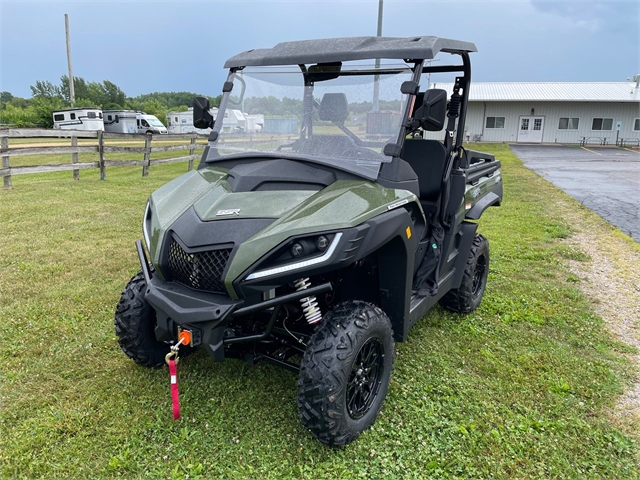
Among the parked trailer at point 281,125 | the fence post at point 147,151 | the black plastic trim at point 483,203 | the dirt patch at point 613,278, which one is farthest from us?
the fence post at point 147,151

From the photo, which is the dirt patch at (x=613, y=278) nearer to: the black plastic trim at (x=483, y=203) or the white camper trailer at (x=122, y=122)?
the black plastic trim at (x=483, y=203)

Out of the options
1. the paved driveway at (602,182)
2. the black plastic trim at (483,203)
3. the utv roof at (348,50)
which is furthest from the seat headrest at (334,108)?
the paved driveway at (602,182)

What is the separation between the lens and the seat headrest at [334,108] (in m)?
3.37

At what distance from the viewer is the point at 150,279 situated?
9.26ft

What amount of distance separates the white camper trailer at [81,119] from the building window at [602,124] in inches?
1369

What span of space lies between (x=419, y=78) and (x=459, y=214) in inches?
49.4

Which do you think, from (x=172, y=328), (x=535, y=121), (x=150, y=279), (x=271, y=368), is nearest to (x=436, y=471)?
(x=271, y=368)

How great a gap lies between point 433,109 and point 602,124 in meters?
36.7

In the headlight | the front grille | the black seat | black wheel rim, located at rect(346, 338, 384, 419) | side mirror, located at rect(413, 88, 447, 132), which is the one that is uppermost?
side mirror, located at rect(413, 88, 447, 132)

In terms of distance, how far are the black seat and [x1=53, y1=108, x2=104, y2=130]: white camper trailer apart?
3681 cm

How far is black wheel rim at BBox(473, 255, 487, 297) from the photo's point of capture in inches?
183

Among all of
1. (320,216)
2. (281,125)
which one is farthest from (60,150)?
(320,216)

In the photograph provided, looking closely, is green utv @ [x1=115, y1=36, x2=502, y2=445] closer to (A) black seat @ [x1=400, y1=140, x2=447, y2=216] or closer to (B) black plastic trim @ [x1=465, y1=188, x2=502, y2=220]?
(A) black seat @ [x1=400, y1=140, x2=447, y2=216]

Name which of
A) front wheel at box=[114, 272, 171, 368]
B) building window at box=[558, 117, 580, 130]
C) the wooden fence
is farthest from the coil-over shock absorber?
building window at box=[558, 117, 580, 130]
